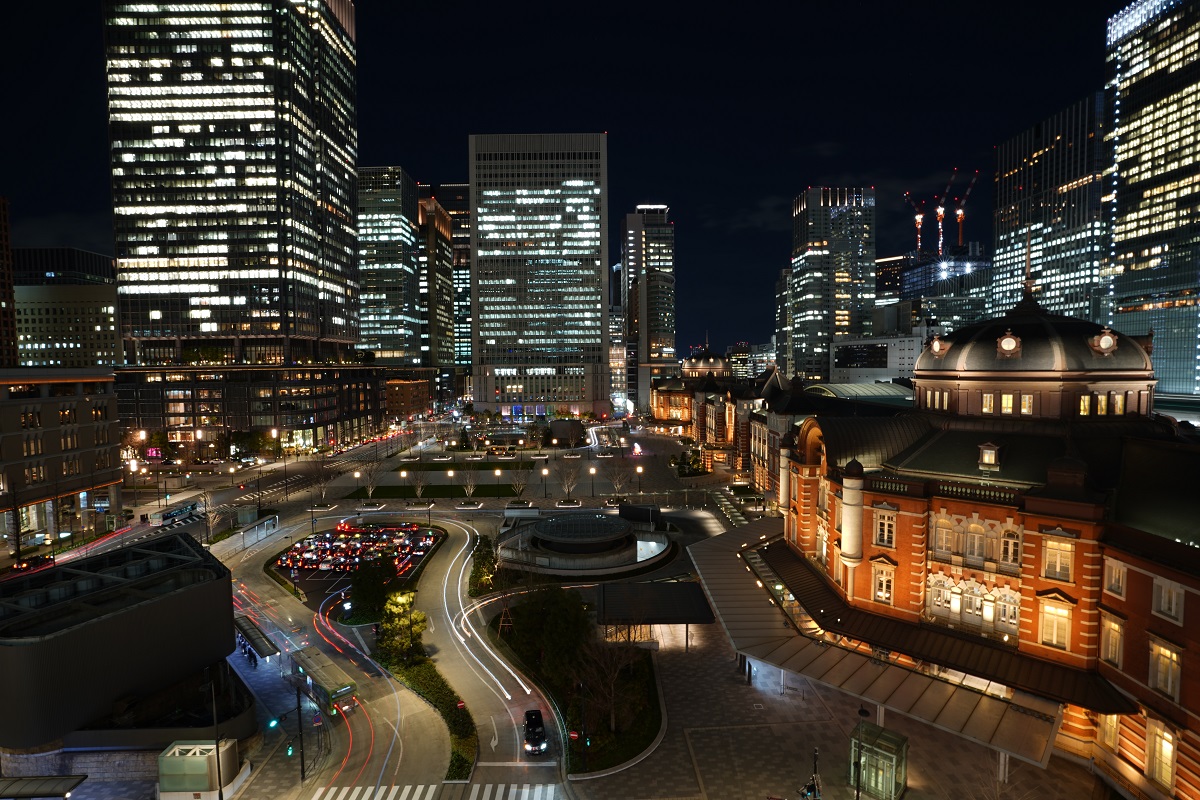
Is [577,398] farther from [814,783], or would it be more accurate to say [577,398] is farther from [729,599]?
[814,783]

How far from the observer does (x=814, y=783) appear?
28250 millimetres

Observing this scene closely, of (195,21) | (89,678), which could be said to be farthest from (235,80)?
(89,678)

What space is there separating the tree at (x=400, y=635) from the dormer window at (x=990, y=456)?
A: 37.7m

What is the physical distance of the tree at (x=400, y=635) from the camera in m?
41.4

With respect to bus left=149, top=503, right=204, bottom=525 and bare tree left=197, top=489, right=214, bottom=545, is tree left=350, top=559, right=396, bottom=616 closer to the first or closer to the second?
bare tree left=197, top=489, right=214, bottom=545

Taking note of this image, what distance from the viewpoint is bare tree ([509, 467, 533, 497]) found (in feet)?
295

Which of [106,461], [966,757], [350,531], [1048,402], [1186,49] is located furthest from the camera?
[1186,49]

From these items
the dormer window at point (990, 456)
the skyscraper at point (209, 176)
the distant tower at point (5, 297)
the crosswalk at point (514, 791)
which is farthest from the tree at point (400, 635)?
the distant tower at point (5, 297)

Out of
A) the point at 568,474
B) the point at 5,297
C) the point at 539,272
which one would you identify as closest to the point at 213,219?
the point at 5,297

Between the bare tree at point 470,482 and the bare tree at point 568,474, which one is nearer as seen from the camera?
the bare tree at point 568,474

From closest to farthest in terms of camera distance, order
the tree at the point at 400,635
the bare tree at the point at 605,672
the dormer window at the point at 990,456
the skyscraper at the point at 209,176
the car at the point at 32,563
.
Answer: the bare tree at the point at 605,672 → the dormer window at the point at 990,456 → the tree at the point at 400,635 → the car at the point at 32,563 → the skyscraper at the point at 209,176

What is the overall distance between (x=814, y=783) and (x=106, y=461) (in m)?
89.9

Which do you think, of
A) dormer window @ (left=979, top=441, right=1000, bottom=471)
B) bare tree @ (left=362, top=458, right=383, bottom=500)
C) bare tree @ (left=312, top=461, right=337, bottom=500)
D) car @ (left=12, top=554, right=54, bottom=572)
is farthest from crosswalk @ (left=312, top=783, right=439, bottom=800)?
bare tree @ (left=312, top=461, right=337, bottom=500)

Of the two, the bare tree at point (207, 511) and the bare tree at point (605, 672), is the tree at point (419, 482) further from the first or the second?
the bare tree at point (605, 672)
